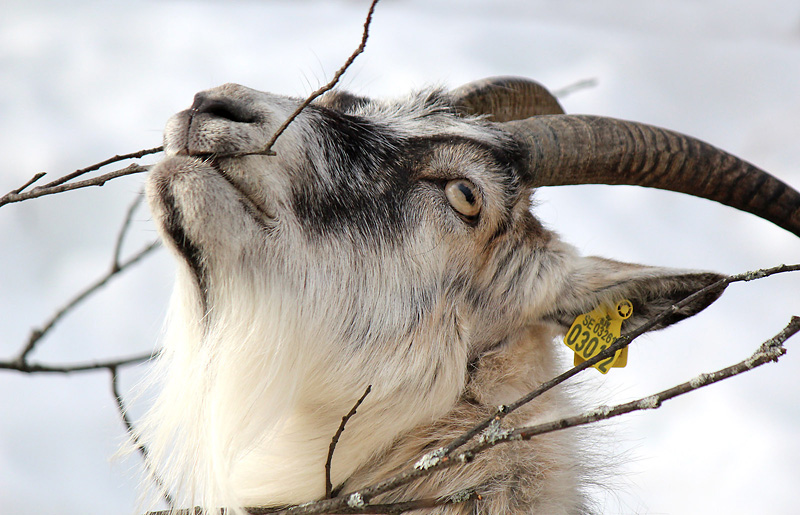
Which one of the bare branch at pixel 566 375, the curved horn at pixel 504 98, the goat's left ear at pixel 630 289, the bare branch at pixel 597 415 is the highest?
the curved horn at pixel 504 98

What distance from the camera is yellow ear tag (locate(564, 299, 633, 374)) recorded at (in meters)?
3.05

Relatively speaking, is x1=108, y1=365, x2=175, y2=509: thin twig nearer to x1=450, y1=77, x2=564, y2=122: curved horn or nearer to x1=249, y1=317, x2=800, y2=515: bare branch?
x1=249, y1=317, x2=800, y2=515: bare branch

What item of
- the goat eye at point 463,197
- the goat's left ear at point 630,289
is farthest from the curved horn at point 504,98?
the goat's left ear at point 630,289

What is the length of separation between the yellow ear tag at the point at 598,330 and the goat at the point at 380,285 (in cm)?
6

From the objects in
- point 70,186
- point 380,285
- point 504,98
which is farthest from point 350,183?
point 504,98

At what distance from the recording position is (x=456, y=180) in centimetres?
303

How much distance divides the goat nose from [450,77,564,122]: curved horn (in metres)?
1.49

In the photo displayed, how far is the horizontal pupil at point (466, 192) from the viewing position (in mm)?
2998

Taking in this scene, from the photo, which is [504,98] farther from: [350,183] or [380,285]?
[380,285]

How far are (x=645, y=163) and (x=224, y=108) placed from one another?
1789 mm

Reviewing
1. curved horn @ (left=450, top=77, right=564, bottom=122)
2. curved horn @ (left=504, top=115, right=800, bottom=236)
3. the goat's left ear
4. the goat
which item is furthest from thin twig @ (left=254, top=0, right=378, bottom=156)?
curved horn @ (left=450, top=77, right=564, bottom=122)

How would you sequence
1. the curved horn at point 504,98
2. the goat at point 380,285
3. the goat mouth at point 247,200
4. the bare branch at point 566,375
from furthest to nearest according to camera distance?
the curved horn at point 504,98, the goat at point 380,285, the goat mouth at point 247,200, the bare branch at point 566,375

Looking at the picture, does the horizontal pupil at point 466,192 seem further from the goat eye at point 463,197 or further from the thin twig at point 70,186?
the thin twig at point 70,186

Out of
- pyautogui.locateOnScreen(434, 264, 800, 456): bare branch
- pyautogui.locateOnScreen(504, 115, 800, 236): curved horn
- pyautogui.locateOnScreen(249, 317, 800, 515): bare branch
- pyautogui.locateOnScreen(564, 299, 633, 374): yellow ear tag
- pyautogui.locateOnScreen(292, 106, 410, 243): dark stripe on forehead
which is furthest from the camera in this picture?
pyautogui.locateOnScreen(504, 115, 800, 236): curved horn
